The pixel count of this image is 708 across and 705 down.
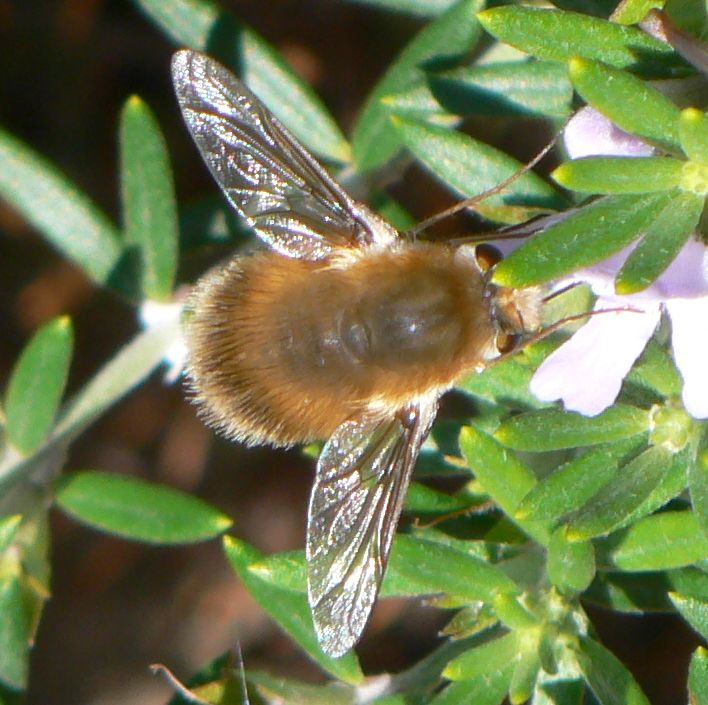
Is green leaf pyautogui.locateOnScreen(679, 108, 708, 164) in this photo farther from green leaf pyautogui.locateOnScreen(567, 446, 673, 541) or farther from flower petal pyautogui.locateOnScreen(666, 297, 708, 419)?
green leaf pyautogui.locateOnScreen(567, 446, 673, 541)

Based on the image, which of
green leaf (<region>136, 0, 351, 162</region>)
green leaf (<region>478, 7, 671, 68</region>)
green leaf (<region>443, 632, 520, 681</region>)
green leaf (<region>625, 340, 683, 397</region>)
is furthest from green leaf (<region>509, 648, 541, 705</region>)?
green leaf (<region>136, 0, 351, 162</region>)

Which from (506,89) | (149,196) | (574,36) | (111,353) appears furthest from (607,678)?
(111,353)

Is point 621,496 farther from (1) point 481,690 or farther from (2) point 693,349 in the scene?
(1) point 481,690

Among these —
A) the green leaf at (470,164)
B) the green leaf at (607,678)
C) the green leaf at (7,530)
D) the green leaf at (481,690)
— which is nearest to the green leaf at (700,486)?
the green leaf at (607,678)

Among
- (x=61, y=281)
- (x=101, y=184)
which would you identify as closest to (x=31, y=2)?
(x=101, y=184)

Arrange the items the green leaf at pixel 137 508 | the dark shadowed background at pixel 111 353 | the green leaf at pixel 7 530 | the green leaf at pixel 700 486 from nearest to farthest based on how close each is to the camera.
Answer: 1. the green leaf at pixel 700 486
2. the green leaf at pixel 7 530
3. the green leaf at pixel 137 508
4. the dark shadowed background at pixel 111 353

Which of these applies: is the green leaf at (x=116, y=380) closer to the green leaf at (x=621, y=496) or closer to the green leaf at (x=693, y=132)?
the green leaf at (x=621, y=496)
